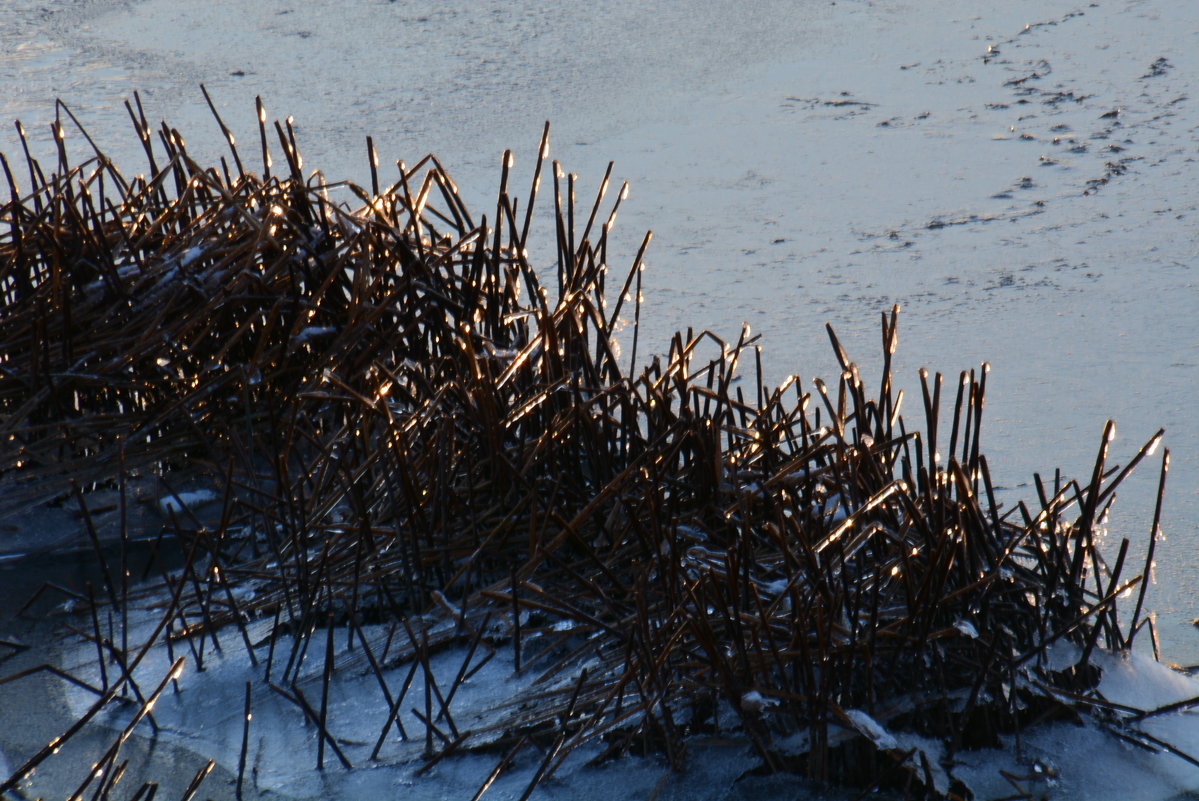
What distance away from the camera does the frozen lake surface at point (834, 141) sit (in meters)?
2.17

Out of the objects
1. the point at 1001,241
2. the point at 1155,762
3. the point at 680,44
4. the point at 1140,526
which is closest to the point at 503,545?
the point at 1155,762

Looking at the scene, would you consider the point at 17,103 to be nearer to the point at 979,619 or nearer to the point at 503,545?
the point at 503,545

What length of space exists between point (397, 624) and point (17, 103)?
3.47m

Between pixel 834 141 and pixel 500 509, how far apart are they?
2.14 meters

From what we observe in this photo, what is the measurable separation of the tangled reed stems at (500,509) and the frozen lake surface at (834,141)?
301 mm

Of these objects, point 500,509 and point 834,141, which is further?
point 834,141

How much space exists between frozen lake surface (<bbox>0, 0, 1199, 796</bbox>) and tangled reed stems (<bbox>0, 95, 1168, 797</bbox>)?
0.99 feet

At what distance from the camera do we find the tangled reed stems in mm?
1135

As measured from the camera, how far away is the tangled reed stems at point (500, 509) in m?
1.13

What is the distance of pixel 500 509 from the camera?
146 cm

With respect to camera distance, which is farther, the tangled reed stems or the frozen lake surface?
the frozen lake surface

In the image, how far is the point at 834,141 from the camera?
3.33m

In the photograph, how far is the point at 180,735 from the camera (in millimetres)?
1243

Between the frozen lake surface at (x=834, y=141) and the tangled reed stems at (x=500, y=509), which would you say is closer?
the tangled reed stems at (x=500, y=509)
